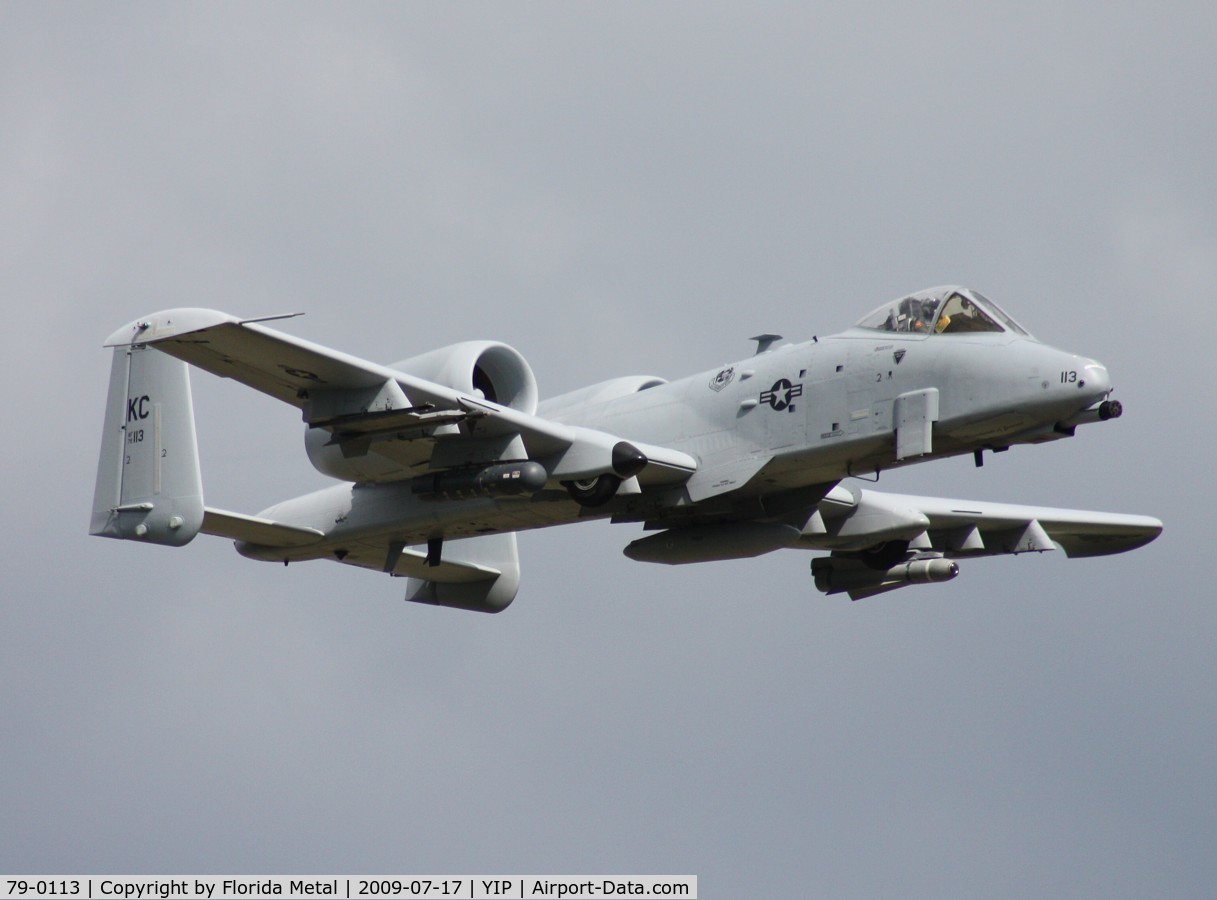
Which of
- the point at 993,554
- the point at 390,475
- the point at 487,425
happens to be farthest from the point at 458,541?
the point at 993,554

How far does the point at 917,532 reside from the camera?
29.4 m

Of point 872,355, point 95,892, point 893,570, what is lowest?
point 95,892

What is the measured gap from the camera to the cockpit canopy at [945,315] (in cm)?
2550

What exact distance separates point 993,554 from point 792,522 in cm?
611

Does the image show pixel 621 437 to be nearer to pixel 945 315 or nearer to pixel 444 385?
pixel 444 385

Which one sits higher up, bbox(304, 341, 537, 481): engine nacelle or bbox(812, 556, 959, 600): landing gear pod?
bbox(304, 341, 537, 481): engine nacelle

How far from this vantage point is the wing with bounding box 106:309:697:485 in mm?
24250

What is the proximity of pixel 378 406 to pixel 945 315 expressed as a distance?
7759mm

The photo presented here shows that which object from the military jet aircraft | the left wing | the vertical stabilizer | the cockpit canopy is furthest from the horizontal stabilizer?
the cockpit canopy

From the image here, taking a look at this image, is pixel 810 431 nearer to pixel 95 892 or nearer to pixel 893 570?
pixel 893 570

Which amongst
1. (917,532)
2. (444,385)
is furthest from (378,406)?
(917,532)

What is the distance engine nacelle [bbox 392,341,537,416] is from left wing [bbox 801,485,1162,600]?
4731mm

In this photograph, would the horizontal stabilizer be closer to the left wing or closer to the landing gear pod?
the left wing

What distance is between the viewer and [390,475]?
2783cm
